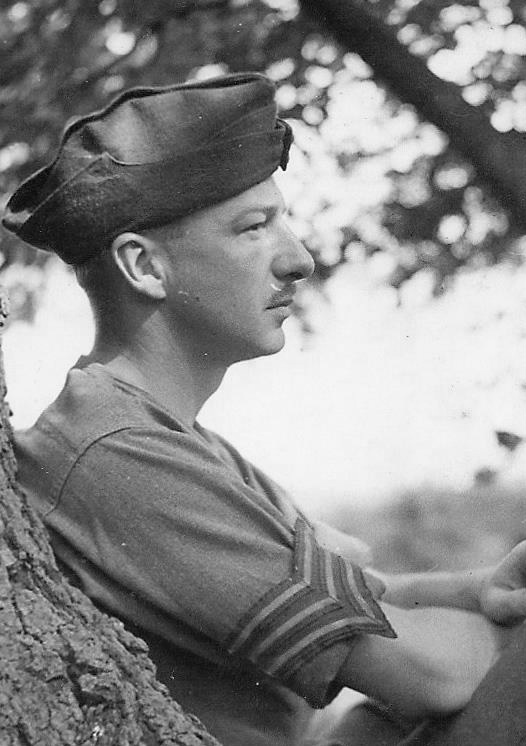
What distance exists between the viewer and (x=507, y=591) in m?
1.39

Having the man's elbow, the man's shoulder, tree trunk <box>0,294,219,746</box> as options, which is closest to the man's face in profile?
the man's shoulder

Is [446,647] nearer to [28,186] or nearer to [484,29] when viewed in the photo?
[28,186]

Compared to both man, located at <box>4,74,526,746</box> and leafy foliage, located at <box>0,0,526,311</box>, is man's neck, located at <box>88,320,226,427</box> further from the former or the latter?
leafy foliage, located at <box>0,0,526,311</box>

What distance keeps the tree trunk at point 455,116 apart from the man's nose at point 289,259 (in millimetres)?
473

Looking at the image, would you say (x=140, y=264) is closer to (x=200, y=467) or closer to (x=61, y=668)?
(x=200, y=467)

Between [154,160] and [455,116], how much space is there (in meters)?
0.61

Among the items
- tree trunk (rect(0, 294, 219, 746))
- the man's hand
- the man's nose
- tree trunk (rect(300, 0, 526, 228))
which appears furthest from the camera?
tree trunk (rect(300, 0, 526, 228))

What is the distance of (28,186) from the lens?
59.9 inches

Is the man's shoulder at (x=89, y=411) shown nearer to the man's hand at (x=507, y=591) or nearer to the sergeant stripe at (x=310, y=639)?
the sergeant stripe at (x=310, y=639)

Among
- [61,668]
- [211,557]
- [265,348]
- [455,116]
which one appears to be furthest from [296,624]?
[455,116]

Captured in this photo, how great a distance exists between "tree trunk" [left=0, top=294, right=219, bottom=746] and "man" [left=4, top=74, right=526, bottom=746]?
11 centimetres

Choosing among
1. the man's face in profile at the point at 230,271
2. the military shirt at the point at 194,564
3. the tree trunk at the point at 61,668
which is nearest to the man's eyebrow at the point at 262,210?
the man's face in profile at the point at 230,271

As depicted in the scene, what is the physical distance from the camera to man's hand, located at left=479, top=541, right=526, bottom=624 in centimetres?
136

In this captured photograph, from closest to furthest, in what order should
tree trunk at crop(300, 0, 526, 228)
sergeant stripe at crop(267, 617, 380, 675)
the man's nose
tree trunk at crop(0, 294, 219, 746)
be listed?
tree trunk at crop(0, 294, 219, 746) < sergeant stripe at crop(267, 617, 380, 675) < the man's nose < tree trunk at crop(300, 0, 526, 228)
